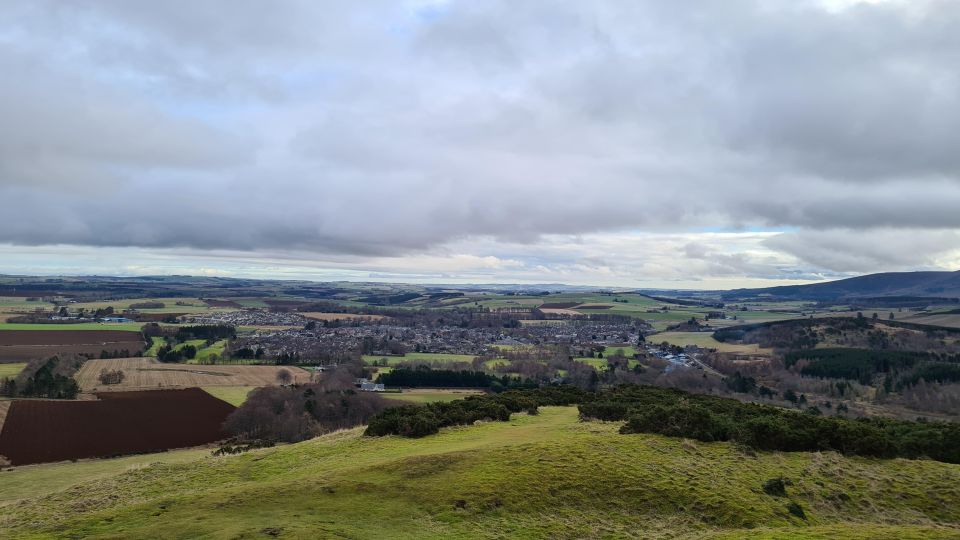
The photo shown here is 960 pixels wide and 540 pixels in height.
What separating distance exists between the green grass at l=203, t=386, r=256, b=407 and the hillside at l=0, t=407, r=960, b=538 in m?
59.0

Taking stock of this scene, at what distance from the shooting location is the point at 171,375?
11125 cm

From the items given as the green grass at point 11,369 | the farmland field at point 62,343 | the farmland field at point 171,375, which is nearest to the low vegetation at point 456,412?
the farmland field at point 171,375

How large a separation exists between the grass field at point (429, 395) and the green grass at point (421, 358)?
34.4 m

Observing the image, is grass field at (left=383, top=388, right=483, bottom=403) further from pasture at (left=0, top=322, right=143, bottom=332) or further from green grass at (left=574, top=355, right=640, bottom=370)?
pasture at (left=0, top=322, right=143, bottom=332)

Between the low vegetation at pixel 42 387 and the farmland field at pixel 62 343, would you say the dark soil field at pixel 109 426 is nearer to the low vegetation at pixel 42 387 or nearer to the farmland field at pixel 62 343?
the low vegetation at pixel 42 387

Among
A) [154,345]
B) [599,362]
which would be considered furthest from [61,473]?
[599,362]

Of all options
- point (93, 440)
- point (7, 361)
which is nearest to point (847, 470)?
point (93, 440)

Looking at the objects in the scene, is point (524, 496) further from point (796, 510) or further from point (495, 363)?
point (495, 363)

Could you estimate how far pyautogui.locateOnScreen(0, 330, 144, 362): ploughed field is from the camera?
129 metres

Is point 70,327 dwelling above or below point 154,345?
above

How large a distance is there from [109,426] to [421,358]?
89597mm

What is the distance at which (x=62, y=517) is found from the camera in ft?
80.0

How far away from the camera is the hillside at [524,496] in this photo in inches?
880

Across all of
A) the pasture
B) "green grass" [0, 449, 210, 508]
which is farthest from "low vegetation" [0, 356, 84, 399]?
the pasture
